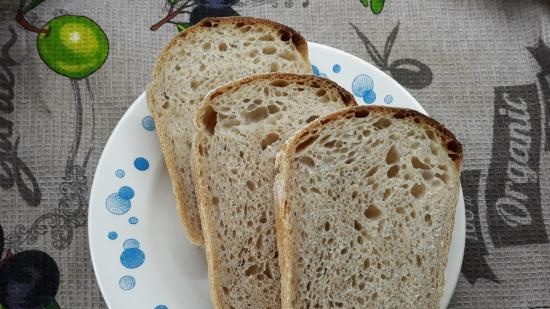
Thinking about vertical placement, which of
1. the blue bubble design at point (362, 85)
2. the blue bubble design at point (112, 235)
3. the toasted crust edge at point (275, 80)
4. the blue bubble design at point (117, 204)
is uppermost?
the toasted crust edge at point (275, 80)

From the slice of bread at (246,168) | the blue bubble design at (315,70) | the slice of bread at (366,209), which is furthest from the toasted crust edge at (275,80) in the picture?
the blue bubble design at (315,70)

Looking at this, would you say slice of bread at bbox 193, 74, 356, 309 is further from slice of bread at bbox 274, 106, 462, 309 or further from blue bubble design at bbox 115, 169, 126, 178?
blue bubble design at bbox 115, 169, 126, 178

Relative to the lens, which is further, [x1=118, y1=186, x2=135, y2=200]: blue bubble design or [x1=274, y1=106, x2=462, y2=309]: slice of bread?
[x1=118, y1=186, x2=135, y2=200]: blue bubble design

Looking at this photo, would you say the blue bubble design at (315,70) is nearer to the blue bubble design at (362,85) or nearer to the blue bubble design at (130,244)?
the blue bubble design at (362,85)

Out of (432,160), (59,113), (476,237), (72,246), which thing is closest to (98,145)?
(59,113)

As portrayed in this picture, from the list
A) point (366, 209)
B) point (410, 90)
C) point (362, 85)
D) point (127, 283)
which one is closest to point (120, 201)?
point (127, 283)

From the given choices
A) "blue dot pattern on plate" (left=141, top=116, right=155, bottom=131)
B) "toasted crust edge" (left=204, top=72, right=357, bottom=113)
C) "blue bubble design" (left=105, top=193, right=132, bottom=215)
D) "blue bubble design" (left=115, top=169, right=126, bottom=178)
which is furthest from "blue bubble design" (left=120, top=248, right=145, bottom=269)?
"toasted crust edge" (left=204, top=72, right=357, bottom=113)
